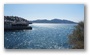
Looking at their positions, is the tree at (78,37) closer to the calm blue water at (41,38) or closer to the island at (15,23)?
the calm blue water at (41,38)

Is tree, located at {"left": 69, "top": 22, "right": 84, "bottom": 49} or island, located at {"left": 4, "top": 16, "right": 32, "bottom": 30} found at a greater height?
island, located at {"left": 4, "top": 16, "right": 32, "bottom": 30}

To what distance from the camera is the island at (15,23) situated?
402 cm

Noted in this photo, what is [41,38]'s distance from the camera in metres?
4.03

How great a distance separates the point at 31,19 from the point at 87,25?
1.02 m

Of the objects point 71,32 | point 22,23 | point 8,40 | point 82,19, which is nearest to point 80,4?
point 82,19

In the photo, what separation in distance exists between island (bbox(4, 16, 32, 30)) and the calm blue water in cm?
11

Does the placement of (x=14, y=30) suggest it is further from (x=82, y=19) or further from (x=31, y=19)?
(x=82, y=19)

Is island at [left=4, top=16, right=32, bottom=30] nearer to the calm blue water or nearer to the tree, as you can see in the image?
the calm blue water

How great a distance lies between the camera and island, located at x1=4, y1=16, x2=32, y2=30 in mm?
4016

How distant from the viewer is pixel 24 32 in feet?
13.3

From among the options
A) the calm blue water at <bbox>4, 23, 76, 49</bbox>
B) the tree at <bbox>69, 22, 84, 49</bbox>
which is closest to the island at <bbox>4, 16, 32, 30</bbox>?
the calm blue water at <bbox>4, 23, 76, 49</bbox>

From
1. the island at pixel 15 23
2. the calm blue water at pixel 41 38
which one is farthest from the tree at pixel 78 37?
the island at pixel 15 23

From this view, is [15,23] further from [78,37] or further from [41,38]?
[78,37]

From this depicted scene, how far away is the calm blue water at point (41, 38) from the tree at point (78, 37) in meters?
0.08
